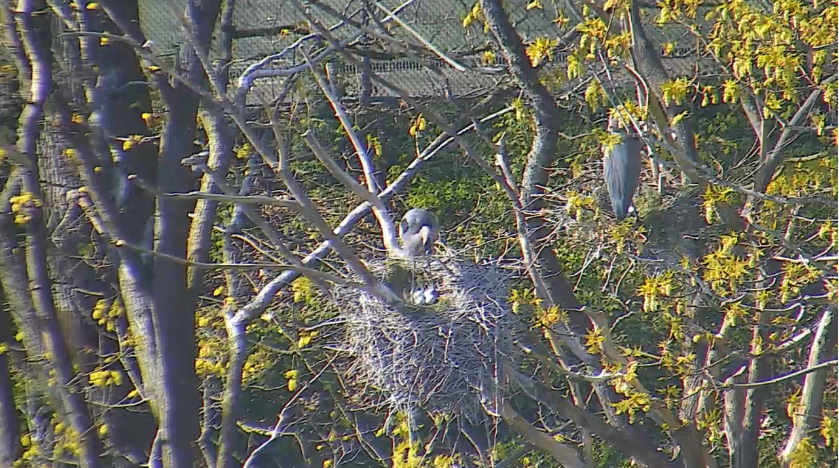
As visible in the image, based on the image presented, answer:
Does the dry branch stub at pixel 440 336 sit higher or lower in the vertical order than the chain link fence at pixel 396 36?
lower

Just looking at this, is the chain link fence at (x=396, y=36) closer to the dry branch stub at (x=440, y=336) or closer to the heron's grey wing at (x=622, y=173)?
the heron's grey wing at (x=622, y=173)

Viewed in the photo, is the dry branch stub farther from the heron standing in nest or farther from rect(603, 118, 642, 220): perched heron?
rect(603, 118, 642, 220): perched heron

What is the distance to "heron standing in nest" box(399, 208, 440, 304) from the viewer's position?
3080 mm

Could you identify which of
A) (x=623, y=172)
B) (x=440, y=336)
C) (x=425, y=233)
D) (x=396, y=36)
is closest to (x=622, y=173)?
(x=623, y=172)

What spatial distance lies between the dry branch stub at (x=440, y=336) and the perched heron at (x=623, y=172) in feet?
1.66

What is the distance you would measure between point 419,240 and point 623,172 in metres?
0.74

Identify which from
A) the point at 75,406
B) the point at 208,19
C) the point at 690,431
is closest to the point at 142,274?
the point at 75,406

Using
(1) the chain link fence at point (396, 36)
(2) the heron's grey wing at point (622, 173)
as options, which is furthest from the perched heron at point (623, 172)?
(1) the chain link fence at point (396, 36)

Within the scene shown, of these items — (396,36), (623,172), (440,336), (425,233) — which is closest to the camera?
(440,336)

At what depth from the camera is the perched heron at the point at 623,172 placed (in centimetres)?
322

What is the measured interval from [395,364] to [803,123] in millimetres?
2275

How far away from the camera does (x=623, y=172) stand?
3.22 m

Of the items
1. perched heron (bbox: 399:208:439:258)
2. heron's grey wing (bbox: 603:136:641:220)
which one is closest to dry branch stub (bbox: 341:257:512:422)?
perched heron (bbox: 399:208:439:258)

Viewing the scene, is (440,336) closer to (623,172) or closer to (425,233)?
(425,233)
